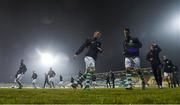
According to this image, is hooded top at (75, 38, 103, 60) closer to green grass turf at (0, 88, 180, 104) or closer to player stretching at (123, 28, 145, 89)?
player stretching at (123, 28, 145, 89)

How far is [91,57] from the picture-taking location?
16.3 meters

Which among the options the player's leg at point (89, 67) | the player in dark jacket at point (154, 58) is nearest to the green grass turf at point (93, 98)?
the player's leg at point (89, 67)

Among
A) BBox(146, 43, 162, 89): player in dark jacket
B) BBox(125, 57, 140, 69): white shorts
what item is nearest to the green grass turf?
BBox(125, 57, 140, 69): white shorts

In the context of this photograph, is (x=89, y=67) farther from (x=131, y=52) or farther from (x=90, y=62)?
(x=131, y=52)

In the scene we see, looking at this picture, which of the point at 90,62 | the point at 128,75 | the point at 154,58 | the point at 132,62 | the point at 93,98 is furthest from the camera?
the point at 154,58

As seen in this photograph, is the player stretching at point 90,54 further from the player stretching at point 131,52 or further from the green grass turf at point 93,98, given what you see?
the green grass turf at point 93,98

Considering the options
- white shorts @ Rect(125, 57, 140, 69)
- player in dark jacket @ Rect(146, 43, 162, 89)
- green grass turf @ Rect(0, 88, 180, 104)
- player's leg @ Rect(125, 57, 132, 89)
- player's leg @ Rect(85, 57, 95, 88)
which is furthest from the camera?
player in dark jacket @ Rect(146, 43, 162, 89)

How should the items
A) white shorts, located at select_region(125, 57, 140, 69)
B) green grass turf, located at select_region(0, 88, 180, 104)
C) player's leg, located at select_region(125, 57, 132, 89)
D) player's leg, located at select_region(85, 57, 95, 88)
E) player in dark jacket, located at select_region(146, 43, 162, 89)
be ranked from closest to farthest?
green grass turf, located at select_region(0, 88, 180, 104) < player's leg, located at select_region(125, 57, 132, 89) < player's leg, located at select_region(85, 57, 95, 88) < white shorts, located at select_region(125, 57, 140, 69) < player in dark jacket, located at select_region(146, 43, 162, 89)

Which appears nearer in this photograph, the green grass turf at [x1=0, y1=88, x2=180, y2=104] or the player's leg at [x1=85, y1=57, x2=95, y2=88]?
the green grass turf at [x1=0, y1=88, x2=180, y2=104]

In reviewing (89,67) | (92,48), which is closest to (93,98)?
(89,67)

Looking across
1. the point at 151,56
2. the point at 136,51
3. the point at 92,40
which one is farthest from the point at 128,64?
the point at 151,56

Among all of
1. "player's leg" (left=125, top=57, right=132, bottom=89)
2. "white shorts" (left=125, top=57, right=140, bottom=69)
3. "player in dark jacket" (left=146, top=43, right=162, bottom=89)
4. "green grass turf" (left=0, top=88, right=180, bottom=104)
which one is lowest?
"green grass turf" (left=0, top=88, right=180, bottom=104)

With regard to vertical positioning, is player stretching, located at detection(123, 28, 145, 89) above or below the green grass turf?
above

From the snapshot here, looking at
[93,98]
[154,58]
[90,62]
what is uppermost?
[154,58]
